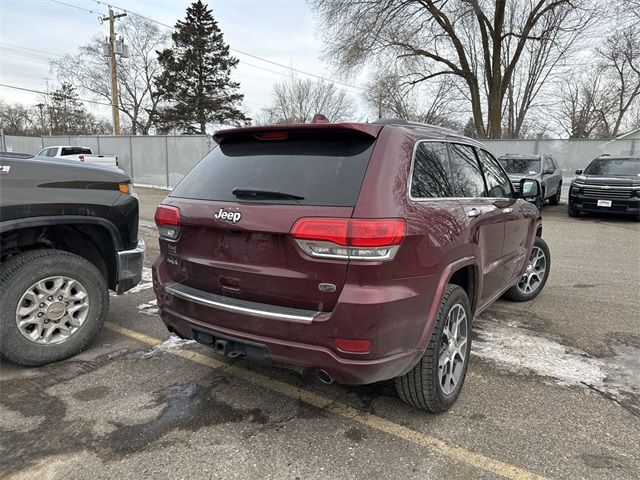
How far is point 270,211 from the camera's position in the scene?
244cm

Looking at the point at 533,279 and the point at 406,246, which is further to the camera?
the point at 533,279

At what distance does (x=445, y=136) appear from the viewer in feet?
10.5

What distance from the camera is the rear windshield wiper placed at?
8.09ft

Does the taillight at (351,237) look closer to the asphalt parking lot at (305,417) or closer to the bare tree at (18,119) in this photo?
the asphalt parking lot at (305,417)

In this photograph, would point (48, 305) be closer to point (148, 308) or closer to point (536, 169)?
point (148, 308)

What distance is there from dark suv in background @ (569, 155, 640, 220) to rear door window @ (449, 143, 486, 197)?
1034 centimetres

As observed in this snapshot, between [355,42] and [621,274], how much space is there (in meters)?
19.2

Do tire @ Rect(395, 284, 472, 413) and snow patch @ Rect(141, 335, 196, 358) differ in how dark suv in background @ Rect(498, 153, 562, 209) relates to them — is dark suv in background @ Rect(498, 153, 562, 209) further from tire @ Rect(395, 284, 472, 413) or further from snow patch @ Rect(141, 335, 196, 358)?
snow patch @ Rect(141, 335, 196, 358)

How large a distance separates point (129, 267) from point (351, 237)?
7.94ft

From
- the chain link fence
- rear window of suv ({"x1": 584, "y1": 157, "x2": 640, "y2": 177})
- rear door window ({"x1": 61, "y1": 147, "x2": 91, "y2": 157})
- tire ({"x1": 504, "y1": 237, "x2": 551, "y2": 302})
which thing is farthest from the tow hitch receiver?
rear door window ({"x1": 61, "y1": 147, "x2": 91, "y2": 157})

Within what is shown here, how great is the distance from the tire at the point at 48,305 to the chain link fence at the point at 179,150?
1561 centimetres

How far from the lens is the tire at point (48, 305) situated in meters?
3.21

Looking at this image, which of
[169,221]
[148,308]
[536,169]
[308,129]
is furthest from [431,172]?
[536,169]

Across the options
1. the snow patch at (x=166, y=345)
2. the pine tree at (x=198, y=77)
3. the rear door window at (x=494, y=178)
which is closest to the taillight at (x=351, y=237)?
the rear door window at (x=494, y=178)
